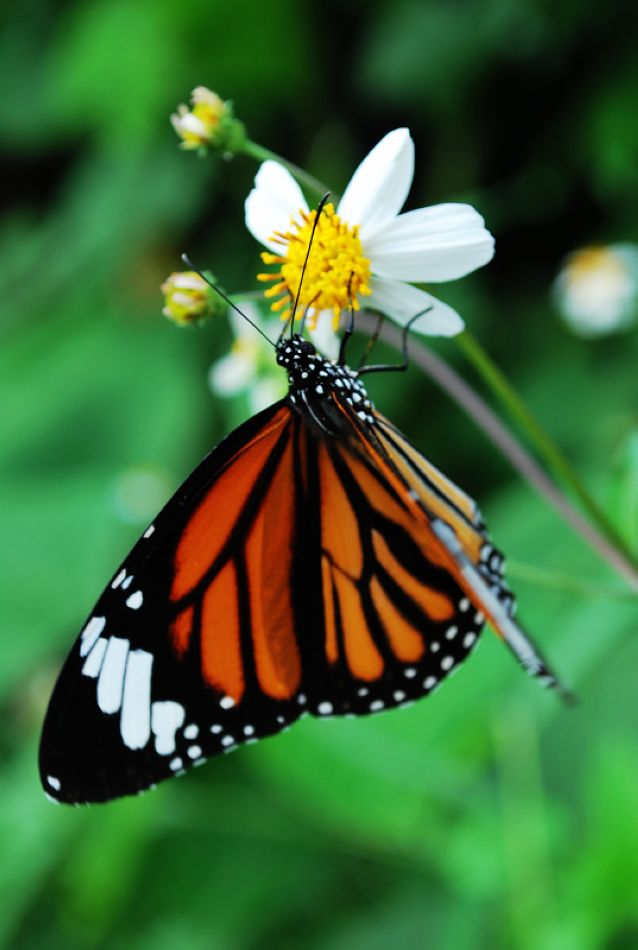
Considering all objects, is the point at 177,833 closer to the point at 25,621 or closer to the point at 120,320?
the point at 25,621

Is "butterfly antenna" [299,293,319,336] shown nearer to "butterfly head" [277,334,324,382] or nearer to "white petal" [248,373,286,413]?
"butterfly head" [277,334,324,382]

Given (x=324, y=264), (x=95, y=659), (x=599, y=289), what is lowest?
(x=95, y=659)

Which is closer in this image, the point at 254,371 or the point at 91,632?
the point at 91,632

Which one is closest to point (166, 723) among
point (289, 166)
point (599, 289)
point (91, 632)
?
point (91, 632)

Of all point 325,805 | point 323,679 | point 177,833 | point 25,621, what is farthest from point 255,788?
point 323,679

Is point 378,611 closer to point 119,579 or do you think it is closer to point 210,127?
point 119,579

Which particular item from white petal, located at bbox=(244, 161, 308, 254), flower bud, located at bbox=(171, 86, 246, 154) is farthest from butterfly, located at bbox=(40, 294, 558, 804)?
flower bud, located at bbox=(171, 86, 246, 154)

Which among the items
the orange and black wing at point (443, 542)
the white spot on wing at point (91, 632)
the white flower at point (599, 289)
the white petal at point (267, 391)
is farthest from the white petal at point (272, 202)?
the white flower at point (599, 289)

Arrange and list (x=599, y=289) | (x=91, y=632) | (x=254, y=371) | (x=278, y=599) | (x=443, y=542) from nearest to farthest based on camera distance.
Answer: (x=443, y=542) < (x=91, y=632) < (x=278, y=599) < (x=254, y=371) < (x=599, y=289)
